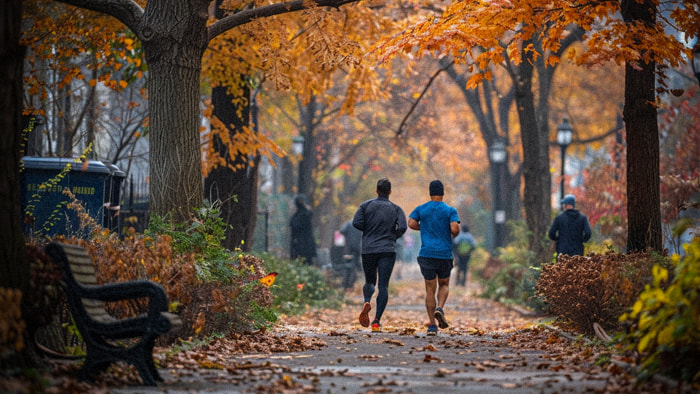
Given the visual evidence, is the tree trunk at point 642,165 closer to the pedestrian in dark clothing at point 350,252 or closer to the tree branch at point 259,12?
the tree branch at point 259,12

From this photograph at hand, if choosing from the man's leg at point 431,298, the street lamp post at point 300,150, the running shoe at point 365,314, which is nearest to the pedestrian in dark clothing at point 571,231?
the man's leg at point 431,298

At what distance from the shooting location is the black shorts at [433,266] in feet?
37.9

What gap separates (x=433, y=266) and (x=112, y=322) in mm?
5627

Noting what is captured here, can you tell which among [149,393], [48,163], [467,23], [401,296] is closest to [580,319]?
[467,23]

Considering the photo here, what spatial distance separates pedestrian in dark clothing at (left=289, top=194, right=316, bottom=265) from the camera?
2227 centimetres

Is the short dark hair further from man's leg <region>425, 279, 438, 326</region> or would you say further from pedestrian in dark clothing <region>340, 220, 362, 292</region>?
pedestrian in dark clothing <region>340, 220, 362, 292</region>

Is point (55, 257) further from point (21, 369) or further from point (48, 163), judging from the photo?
point (48, 163)

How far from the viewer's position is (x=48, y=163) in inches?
467

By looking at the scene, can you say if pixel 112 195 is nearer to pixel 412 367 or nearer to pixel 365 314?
pixel 365 314

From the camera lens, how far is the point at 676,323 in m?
5.95

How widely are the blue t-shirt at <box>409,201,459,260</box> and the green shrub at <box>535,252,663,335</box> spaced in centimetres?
135

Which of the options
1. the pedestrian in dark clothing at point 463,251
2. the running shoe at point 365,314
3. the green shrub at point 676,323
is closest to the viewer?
the green shrub at point 676,323

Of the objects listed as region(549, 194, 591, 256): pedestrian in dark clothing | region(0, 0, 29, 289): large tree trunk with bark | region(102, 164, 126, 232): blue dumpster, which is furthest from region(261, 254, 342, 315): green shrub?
region(0, 0, 29, 289): large tree trunk with bark

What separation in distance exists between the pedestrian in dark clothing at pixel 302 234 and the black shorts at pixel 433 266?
10814mm
